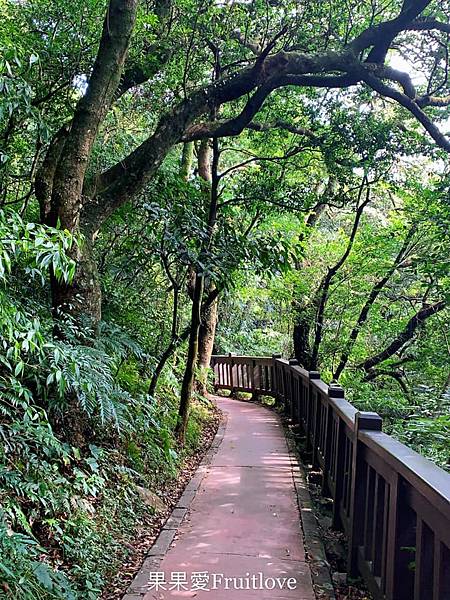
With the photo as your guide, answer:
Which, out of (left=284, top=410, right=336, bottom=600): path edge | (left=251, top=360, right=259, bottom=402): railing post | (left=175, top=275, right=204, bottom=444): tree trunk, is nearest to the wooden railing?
(left=284, top=410, right=336, bottom=600): path edge

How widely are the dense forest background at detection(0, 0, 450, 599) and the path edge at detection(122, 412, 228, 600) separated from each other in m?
0.19

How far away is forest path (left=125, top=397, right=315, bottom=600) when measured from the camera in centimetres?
304

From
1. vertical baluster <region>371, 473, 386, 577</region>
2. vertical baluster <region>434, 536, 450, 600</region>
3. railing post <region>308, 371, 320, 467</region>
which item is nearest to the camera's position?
vertical baluster <region>434, 536, 450, 600</region>

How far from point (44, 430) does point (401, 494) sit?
1.87m

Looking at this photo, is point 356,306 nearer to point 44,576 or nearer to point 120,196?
point 120,196

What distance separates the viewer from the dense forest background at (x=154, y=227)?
2943mm

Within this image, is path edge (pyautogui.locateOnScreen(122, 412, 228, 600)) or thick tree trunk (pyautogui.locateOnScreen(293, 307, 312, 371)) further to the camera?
thick tree trunk (pyautogui.locateOnScreen(293, 307, 312, 371))

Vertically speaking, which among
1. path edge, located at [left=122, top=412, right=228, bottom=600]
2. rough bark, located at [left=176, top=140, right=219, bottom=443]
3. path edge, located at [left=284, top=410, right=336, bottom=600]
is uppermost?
rough bark, located at [left=176, top=140, right=219, bottom=443]

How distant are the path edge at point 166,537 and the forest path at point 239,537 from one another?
0.04 feet

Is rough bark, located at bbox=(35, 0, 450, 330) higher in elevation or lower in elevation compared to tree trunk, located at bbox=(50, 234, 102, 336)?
higher

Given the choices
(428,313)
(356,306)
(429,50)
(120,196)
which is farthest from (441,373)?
(120,196)

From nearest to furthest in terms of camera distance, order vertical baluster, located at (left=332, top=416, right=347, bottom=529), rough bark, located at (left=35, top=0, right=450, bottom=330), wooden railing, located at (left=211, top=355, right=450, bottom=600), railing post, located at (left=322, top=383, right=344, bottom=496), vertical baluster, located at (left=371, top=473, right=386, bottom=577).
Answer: wooden railing, located at (left=211, top=355, right=450, bottom=600) < vertical baluster, located at (left=371, top=473, right=386, bottom=577) < vertical baluster, located at (left=332, top=416, right=347, bottom=529) < rough bark, located at (left=35, top=0, right=450, bottom=330) < railing post, located at (left=322, top=383, right=344, bottom=496)

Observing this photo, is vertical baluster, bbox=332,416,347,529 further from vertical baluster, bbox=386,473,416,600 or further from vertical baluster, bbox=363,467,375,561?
vertical baluster, bbox=386,473,416,600

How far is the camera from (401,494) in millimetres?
2121
